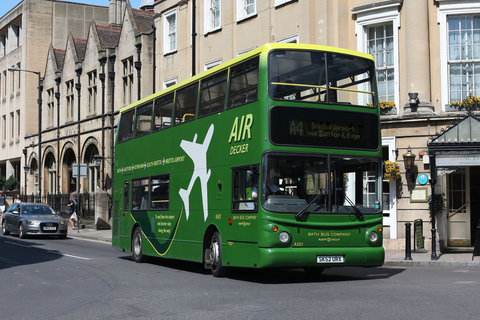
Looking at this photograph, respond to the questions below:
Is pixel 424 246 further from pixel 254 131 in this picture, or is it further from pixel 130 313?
pixel 130 313

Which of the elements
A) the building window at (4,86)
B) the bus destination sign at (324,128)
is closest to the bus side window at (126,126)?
the bus destination sign at (324,128)

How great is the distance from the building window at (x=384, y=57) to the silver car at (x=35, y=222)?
1437 centimetres

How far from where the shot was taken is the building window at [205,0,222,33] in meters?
29.7

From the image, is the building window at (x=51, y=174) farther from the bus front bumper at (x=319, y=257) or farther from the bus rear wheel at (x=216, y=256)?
the bus front bumper at (x=319, y=257)

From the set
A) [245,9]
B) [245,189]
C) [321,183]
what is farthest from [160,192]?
[245,9]

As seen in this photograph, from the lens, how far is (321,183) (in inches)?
513

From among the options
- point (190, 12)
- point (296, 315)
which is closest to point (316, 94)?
point (296, 315)

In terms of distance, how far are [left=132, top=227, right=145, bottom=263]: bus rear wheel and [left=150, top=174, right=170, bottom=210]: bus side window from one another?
129cm

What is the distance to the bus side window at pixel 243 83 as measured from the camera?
13164 millimetres

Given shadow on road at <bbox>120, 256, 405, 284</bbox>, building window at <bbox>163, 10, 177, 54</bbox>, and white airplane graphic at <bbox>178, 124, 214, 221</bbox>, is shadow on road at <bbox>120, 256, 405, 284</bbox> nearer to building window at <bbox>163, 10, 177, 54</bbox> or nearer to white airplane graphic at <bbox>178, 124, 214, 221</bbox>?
white airplane graphic at <bbox>178, 124, 214, 221</bbox>

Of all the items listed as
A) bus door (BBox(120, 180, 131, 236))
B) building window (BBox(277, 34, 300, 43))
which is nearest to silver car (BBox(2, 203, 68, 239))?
bus door (BBox(120, 180, 131, 236))

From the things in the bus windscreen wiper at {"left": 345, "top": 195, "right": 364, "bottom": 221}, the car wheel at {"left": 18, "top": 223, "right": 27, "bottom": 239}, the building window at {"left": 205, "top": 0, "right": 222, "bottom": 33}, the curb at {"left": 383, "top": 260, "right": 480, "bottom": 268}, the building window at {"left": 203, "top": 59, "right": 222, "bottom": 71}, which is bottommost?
the curb at {"left": 383, "top": 260, "right": 480, "bottom": 268}

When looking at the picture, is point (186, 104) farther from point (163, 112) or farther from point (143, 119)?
point (143, 119)

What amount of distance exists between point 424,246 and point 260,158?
10.2 meters
